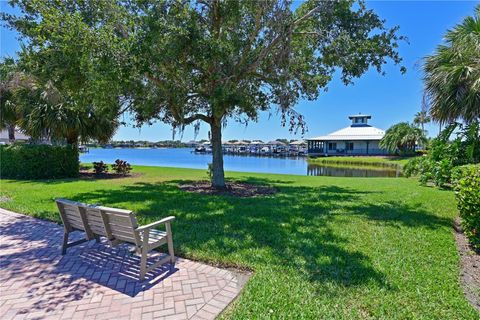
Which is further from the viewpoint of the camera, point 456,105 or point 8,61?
point 8,61

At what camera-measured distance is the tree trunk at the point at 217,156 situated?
10.3 metres

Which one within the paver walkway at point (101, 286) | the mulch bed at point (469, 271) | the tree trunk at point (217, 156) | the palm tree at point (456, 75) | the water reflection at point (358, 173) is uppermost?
the palm tree at point (456, 75)

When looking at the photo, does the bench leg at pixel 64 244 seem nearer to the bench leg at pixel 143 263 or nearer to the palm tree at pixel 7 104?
the bench leg at pixel 143 263

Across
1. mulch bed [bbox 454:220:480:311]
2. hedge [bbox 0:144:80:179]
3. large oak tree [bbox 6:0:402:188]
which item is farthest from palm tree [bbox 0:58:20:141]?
mulch bed [bbox 454:220:480:311]

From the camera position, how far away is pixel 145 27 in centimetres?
682

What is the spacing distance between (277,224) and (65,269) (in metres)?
3.53

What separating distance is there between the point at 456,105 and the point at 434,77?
94 centimetres

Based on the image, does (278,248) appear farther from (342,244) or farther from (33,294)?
(33,294)

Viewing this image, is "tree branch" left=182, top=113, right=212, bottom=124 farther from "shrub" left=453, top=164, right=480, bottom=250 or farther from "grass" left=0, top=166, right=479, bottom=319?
"shrub" left=453, top=164, right=480, bottom=250

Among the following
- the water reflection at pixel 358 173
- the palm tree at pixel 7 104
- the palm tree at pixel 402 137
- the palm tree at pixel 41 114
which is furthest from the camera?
the palm tree at pixel 402 137

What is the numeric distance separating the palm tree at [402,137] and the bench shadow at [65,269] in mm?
40606

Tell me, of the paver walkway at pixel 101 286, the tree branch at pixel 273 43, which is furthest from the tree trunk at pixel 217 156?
the paver walkway at pixel 101 286

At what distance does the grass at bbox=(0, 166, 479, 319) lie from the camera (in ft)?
9.88

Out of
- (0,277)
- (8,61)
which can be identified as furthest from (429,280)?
(8,61)
